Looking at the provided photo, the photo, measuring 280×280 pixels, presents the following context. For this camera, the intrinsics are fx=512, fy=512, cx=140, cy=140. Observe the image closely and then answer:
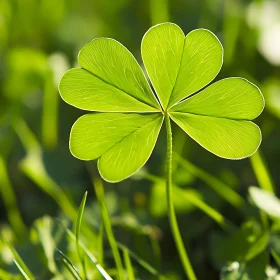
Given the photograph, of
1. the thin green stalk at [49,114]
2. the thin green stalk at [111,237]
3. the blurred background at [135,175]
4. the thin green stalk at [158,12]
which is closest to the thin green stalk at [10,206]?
the blurred background at [135,175]

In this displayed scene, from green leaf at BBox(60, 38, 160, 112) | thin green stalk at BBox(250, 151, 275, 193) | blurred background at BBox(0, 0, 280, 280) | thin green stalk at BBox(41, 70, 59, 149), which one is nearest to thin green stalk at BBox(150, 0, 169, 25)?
blurred background at BBox(0, 0, 280, 280)

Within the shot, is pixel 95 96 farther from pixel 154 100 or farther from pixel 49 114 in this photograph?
pixel 49 114

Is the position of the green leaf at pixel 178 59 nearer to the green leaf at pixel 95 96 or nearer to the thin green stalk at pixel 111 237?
the green leaf at pixel 95 96

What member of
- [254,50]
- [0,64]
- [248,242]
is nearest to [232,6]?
[254,50]

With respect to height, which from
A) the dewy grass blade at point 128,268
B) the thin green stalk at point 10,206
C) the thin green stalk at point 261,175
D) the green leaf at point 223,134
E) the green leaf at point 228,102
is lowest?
the thin green stalk at point 10,206

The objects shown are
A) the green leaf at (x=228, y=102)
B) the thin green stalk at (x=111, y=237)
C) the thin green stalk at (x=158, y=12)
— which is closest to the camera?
the green leaf at (x=228, y=102)

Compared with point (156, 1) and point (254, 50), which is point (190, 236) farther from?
point (156, 1)

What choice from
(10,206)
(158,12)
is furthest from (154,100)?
(158,12)
